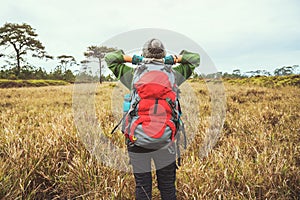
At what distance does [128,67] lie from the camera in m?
2.02

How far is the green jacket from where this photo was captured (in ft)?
6.26

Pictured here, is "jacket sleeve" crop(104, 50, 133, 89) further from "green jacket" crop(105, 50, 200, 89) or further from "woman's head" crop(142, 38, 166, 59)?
"woman's head" crop(142, 38, 166, 59)

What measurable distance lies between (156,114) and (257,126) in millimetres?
2799

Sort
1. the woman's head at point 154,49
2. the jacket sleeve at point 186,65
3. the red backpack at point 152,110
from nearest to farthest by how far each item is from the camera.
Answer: the red backpack at point 152,110 → the woman's head at point 154,49 → the jacket sleeve at point 186,65

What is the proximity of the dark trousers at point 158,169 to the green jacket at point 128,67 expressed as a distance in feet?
2.16

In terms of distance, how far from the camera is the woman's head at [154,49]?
69.7 inches

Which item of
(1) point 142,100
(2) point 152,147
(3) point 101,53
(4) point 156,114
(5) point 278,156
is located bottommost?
(5) point 278,156

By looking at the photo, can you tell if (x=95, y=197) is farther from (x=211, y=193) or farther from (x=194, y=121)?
(x=194, y=121)

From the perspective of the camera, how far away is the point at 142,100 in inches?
65.3

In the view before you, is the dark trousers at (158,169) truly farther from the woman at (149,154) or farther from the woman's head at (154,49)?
the woman's head at (154,49)

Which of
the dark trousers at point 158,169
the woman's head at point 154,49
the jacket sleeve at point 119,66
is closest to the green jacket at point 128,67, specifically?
the jacket sleeve at point 119,66

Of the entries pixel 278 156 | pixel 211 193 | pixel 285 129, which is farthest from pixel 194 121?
pixel 211 193

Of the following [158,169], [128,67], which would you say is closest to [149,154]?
[158,169]

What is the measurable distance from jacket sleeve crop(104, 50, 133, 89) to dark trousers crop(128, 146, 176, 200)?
64 cm
